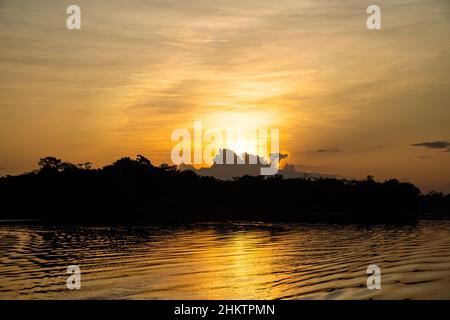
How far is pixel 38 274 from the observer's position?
62.4 feet

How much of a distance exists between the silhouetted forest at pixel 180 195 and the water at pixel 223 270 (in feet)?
161

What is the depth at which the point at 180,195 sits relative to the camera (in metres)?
105

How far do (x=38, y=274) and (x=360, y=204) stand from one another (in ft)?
362

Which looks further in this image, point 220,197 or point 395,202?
point 395,202

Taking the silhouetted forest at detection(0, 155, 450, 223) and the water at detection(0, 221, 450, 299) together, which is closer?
the water at detection(0, 221, 450, 299)

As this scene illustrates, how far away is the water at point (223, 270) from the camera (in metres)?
15.4

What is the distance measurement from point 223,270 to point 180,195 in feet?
278

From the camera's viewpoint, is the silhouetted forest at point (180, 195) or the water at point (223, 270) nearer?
the water at point (223, 270)

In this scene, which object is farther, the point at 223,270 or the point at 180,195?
the point at 180,195

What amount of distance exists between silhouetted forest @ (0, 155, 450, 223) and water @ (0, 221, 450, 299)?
4903 cm

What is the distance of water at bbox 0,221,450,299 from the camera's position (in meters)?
15.4

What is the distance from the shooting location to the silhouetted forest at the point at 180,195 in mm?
88312

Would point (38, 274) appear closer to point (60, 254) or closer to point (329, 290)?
point (60, 254)
